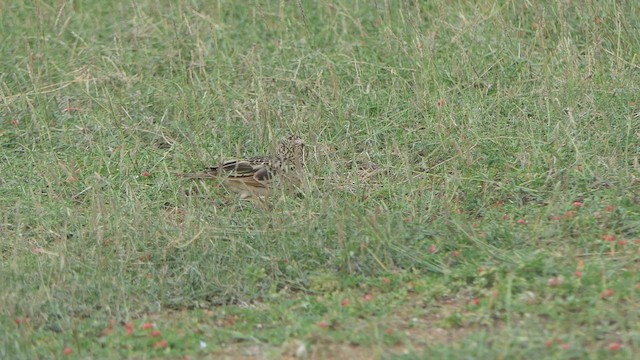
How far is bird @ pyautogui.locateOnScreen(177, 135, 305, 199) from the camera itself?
23.2 ft

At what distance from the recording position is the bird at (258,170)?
7.08m

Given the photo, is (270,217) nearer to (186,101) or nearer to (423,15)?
(186,101)

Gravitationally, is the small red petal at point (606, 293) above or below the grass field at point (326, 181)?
above

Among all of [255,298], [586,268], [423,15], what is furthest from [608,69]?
[255,298]

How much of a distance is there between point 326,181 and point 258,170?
54cm

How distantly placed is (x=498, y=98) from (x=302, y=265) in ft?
8.66

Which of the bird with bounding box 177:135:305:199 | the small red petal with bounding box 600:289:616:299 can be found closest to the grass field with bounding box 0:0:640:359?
the small red petal with bounding box 600:289:616:299

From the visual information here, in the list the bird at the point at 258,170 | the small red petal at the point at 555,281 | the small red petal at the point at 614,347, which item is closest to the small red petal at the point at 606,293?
the small red petal at the point at 555,281

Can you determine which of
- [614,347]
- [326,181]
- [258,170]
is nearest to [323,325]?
[614,347]

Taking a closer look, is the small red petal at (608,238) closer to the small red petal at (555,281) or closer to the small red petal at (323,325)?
the small red petal at (555,281)

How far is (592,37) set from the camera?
28.3ft

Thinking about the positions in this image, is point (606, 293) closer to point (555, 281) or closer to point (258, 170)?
point (555, 281)

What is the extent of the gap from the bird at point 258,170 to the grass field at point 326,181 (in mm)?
111

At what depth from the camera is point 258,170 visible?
724 centimetres
